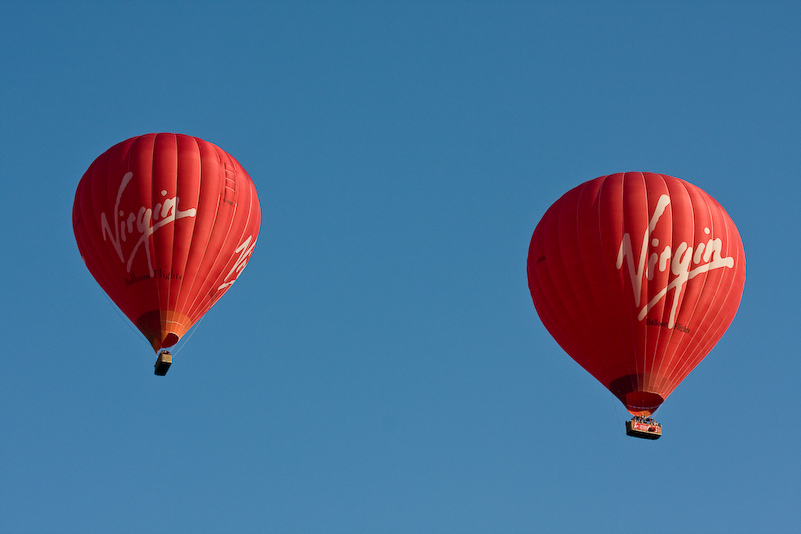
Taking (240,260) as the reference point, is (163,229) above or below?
below

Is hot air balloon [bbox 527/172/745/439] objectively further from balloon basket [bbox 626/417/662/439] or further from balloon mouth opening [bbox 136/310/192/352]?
balloon mouth opening [bbox 136/310/192/352]

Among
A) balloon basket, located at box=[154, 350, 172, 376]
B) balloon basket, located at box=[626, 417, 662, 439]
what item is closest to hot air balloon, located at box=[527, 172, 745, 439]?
balloon basket, located at box=[626, 417, 662, 439]

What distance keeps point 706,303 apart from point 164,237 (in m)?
14.2

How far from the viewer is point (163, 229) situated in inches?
1682

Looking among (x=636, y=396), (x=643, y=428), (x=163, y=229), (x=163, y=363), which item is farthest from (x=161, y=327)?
(x=643, y=428)

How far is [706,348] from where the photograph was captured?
143 ft

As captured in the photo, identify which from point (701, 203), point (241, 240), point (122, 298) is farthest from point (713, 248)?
point (122, 298)

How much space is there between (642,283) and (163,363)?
40.9 ft

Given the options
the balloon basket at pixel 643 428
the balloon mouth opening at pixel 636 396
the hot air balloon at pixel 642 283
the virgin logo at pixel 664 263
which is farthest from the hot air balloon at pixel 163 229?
the balloon basket at pixel 643 428

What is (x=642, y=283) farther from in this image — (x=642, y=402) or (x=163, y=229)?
(x=163, y=229)

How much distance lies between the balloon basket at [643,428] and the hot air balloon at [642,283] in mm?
26

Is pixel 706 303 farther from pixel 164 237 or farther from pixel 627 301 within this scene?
pixel 164 237

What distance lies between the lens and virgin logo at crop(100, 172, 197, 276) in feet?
140

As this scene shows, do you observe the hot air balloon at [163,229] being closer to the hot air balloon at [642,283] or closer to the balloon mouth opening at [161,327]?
the balloon mouth opening at [161,327]
